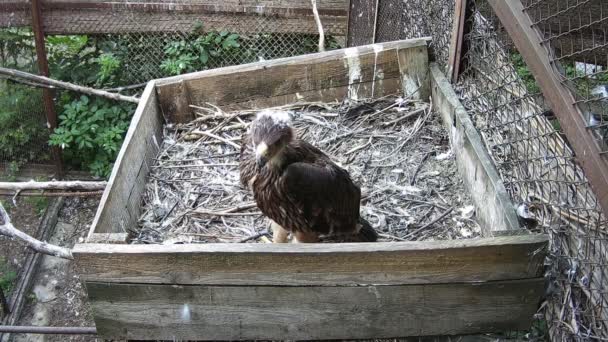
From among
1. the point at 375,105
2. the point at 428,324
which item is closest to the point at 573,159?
the point at 428,324

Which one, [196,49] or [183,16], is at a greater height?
[183,16]

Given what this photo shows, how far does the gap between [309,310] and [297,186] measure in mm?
535

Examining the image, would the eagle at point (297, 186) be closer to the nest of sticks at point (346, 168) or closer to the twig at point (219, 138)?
the nest of sticks at point (346, 168)

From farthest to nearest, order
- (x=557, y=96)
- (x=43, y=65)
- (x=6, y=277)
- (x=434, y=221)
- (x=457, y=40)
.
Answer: (x=43, y=65)
(x=6, y=277)
(x=457, y=40)
(x=434, y=221)
(x=557, y=96)

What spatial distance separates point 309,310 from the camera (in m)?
2.48

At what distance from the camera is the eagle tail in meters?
2.86

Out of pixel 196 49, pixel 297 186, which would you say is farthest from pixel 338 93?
pixel 196 49

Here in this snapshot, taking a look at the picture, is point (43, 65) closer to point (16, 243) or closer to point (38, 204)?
point (38, 204)

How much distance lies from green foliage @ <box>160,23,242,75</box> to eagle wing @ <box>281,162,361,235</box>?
3.62 meters

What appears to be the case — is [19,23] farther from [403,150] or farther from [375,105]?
[403,150]

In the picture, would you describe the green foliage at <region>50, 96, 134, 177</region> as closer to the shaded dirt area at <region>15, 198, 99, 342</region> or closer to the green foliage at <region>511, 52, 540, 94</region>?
the shaded dirt area at <region>15, 198, 99, 342</region>

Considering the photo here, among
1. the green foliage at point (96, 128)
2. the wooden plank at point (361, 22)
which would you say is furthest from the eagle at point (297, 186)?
the green foliage at point (96, 128)

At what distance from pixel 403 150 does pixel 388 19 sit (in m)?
1.88

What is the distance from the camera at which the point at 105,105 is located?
6230 millimetres
